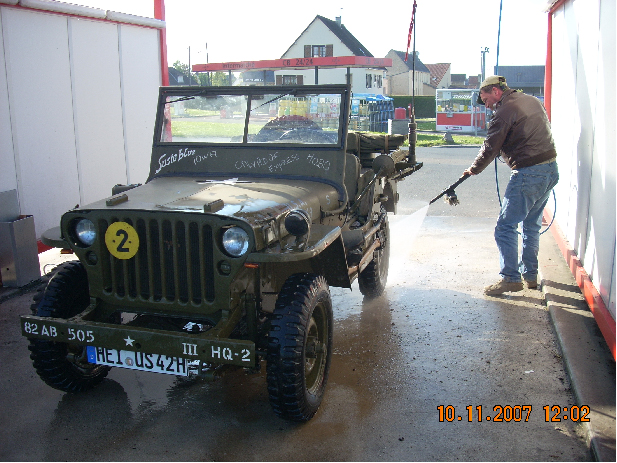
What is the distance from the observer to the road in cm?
330

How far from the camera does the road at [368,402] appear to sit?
3297mm

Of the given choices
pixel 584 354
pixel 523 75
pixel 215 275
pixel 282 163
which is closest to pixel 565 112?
pixel 584 354

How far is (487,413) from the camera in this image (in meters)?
3.64

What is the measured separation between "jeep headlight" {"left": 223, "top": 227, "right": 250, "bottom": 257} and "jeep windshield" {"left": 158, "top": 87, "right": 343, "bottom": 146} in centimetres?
172

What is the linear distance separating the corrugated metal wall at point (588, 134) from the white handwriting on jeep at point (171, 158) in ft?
11.2

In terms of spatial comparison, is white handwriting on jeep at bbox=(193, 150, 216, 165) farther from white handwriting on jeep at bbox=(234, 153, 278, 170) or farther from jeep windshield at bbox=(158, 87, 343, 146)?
white handwriting on jeep at bbox=(234, 153, 278, 170)

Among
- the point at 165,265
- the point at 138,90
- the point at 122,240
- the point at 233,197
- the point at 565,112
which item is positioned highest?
the point at 138,90

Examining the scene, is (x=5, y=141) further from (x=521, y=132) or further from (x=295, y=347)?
(x=521, y=132)

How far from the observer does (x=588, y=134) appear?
18.5 feet

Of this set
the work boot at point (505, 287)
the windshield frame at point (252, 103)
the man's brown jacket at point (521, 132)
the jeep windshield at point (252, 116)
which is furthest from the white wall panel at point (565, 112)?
the jeep windshield at point (252, 116)

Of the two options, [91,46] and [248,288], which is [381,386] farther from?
[91,46]

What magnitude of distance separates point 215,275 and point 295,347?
0.61 meters

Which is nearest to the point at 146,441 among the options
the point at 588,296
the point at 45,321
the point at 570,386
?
the point at 45,321
